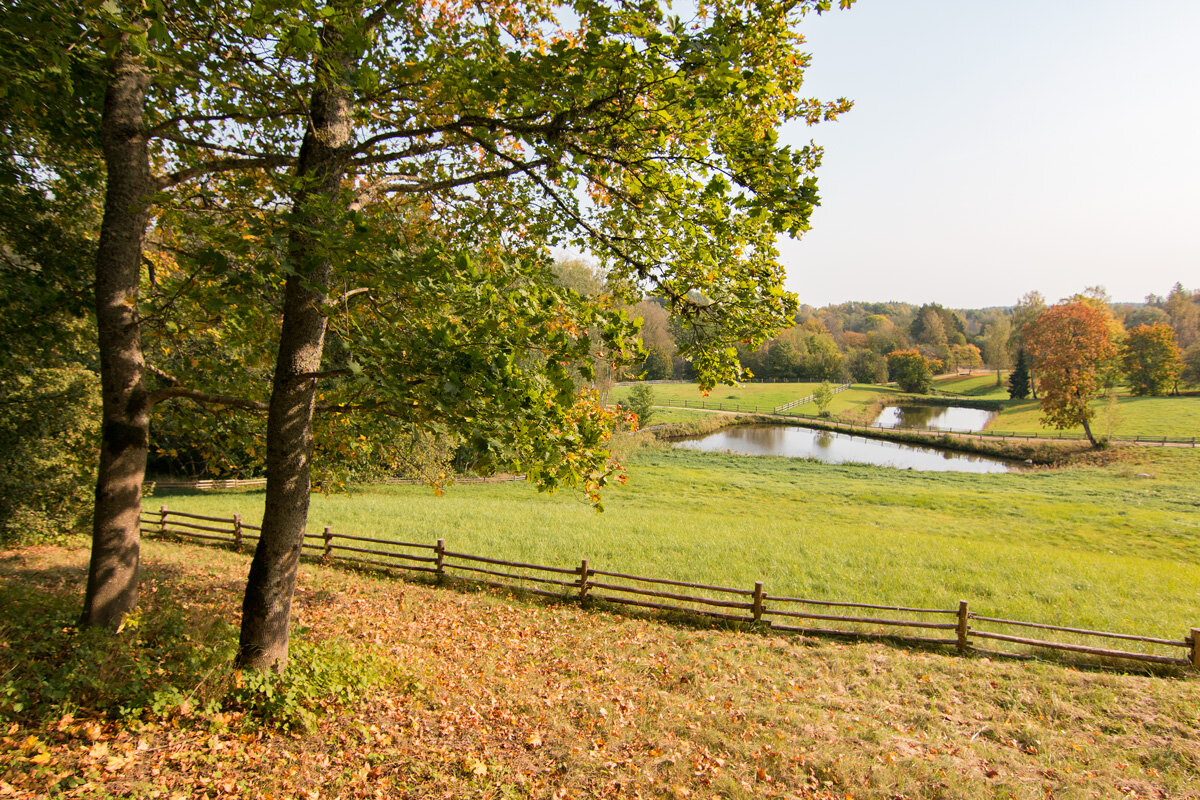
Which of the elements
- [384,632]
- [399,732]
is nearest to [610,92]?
[399,732]

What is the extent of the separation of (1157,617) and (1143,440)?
37190 millimetres

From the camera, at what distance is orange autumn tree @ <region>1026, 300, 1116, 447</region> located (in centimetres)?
3684

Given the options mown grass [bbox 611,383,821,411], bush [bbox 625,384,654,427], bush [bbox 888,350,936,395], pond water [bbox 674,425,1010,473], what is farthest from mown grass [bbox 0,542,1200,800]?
bush [bbox 888,350,936,395]

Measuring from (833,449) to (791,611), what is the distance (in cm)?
3795

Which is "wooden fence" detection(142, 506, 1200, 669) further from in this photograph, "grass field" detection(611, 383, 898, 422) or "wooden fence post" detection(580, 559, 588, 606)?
"grass field" detection(611, 383, 898, 422)

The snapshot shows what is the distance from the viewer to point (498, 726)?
593cm

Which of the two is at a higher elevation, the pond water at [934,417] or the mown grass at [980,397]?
the mown grass at [980,397]

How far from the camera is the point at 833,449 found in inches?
1778

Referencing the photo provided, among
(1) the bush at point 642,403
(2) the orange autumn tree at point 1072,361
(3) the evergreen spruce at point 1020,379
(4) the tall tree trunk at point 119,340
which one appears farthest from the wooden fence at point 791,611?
(3) the evergreen spruce at point 1020,379

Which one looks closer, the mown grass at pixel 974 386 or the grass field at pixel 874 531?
the grass field at pixel 874 531

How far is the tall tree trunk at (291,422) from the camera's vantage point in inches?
216

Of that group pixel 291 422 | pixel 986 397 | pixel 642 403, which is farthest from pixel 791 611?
pixel 986 397

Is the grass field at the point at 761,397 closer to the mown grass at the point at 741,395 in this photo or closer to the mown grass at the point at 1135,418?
the mown grass at the point at 741,395

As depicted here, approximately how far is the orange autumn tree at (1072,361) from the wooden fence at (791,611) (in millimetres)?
35137
